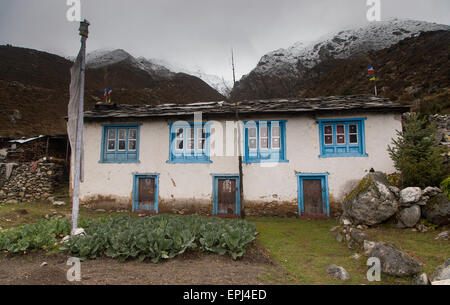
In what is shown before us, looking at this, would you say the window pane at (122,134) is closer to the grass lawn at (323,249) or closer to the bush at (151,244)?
the bush at (151,244)

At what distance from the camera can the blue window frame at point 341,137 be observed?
36.8ft

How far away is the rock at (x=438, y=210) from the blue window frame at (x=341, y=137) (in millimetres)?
3773

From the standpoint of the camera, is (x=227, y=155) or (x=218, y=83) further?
(x=218, y=83)

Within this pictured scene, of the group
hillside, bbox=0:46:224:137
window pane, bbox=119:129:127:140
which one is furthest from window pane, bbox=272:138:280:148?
hillside, bbox=0:46:224:137

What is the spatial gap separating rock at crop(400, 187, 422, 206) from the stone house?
288 cm

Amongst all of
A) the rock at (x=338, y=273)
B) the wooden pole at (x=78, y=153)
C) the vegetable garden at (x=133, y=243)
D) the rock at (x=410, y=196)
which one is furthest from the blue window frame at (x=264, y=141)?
the wooden pole at (x=78, y=153)

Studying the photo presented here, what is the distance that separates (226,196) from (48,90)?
4296cm

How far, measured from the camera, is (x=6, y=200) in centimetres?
1335

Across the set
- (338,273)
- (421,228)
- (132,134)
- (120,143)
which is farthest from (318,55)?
(338,273)

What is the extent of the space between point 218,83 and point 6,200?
123 m

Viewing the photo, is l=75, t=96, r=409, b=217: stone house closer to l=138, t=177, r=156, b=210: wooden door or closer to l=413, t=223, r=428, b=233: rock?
l=138, t=177, r=156, b=210: wooden door

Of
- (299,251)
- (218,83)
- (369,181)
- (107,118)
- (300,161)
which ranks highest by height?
(218,83)
